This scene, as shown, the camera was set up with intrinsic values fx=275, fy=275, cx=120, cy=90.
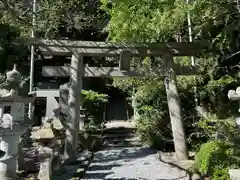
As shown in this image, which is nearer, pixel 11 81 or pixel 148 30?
pixel 11 81

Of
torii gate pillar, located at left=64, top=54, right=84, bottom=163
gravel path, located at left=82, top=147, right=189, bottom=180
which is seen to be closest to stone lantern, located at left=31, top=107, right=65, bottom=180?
gravel path, located at left=82, top=147, right=189, bottom=180

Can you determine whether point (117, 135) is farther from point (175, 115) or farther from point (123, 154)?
point (175, 115)

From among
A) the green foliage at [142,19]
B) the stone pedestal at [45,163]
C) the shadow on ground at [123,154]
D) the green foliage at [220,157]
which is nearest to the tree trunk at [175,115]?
the green foliage at [142,19]

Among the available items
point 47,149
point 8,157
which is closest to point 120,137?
point 47,149

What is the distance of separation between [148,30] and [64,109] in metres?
4.35

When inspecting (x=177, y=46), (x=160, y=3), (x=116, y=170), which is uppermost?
(x=160, y=3)

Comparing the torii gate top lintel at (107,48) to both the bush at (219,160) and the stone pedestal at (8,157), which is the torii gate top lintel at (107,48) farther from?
the bush at (219,160)

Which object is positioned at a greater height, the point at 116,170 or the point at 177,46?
the point at 177,46

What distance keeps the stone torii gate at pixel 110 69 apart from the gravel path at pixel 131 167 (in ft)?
2.77

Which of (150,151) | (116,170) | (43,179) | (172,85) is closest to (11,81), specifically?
(43,179)

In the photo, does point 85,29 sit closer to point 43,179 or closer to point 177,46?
point 177,46

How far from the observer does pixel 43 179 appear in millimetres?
5605

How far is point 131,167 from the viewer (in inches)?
292

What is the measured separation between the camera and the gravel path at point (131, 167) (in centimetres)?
640
